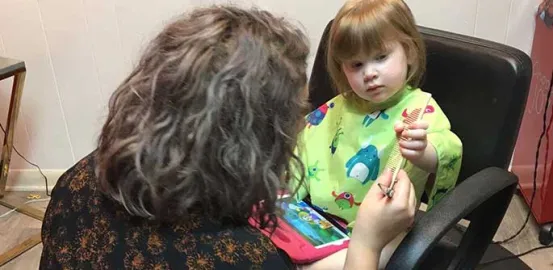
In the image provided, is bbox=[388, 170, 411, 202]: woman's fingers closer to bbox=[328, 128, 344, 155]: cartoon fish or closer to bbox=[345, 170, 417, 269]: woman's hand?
bbox=[345, 170, 417, 269]: woman's hand

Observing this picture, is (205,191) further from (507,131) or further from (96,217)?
(507,131)

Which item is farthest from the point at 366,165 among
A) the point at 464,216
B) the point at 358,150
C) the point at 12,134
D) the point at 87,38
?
the point at 12,134

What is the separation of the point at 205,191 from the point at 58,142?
5.56 ft

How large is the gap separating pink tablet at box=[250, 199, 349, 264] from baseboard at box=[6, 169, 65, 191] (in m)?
1.38

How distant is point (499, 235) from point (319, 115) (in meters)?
0.90

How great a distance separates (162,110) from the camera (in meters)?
0.76

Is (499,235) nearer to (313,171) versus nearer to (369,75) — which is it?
(313,171)

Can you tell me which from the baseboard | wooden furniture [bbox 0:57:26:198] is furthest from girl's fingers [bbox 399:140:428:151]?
the baseboard

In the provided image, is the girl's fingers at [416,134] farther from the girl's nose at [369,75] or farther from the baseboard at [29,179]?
the baseboard at [29,179]

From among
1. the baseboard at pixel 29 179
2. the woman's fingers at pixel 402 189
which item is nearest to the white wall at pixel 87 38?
the baseboard at pixel 29 179

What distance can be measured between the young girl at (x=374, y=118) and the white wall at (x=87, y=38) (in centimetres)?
67

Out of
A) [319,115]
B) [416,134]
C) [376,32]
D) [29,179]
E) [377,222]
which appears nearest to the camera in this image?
[377,222]

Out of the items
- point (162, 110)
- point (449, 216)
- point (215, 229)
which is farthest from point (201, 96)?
point (449, 216)

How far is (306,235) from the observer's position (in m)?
1.22
